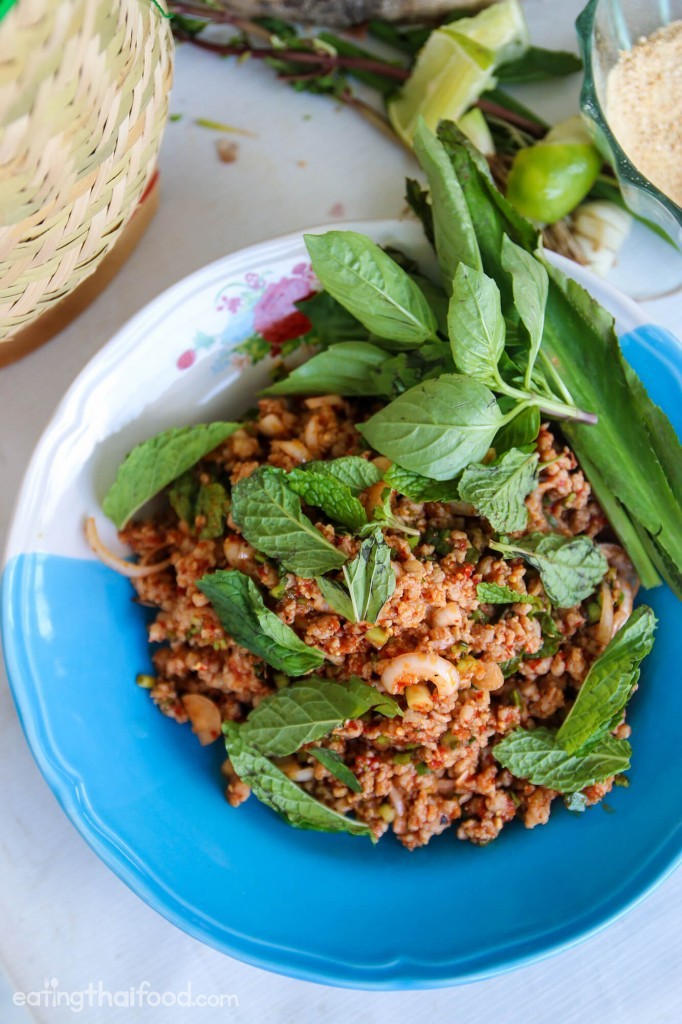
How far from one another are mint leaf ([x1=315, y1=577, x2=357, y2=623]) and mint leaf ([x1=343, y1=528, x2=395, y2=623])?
0.09 ft

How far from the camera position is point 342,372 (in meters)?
1.34

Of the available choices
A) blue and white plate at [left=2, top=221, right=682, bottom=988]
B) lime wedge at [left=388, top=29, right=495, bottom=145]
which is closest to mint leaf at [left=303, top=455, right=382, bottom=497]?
blue and white plate at [left=2, top=221, right=682, bottom=988]

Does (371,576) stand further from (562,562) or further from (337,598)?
(562,562)

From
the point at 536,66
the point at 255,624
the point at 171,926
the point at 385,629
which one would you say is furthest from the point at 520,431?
the point at 171,926

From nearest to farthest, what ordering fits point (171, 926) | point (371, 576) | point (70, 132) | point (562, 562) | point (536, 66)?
point (70, 132) → point (371, 576) → point (562, 562) → point (171, 926) → point (536, 66)

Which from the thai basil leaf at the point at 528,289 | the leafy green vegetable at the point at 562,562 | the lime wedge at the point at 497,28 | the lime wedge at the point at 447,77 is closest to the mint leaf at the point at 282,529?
the leafy green vegetable at the point at 562,562

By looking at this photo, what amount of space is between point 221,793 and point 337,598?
17.7 inches

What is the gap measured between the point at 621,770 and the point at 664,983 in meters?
0.54

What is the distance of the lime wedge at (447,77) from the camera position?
5.05 ft

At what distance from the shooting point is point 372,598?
1.13 m

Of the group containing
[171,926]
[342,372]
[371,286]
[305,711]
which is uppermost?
[371,286]

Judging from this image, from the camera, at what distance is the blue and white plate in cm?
127

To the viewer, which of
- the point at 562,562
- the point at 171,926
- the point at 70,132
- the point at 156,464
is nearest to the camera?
the point at 70,132

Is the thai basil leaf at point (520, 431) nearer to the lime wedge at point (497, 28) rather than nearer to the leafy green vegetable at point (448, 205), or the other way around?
the leafy green vegetable at point (448, 205)
